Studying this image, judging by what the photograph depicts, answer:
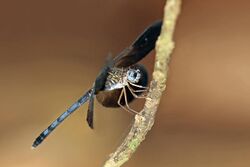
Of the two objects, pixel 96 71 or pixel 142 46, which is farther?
pixel 96 71

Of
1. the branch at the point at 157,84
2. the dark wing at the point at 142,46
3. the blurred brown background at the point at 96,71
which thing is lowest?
the branch at the point at 157,84

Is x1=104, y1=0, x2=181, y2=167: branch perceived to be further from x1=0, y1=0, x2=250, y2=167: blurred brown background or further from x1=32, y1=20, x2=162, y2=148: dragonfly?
x1=0, y1=0, x2=250, y2=167: blurred brown background

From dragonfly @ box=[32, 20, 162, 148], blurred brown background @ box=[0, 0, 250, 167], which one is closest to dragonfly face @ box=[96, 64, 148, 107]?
dragonfly @ box=[32, 20, 162, 148]

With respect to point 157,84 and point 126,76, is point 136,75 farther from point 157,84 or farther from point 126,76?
point 157,84

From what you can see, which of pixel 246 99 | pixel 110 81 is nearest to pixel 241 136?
pixel 246 99

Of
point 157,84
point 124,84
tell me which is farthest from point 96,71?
point 157,84

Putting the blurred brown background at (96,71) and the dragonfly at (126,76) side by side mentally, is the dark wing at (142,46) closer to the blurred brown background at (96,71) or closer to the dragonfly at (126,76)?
the dragonfly at (126,76)

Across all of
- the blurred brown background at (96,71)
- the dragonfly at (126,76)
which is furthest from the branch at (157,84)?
the blurred brown background at (96,71)

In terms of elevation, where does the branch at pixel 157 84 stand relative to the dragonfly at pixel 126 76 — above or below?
below
